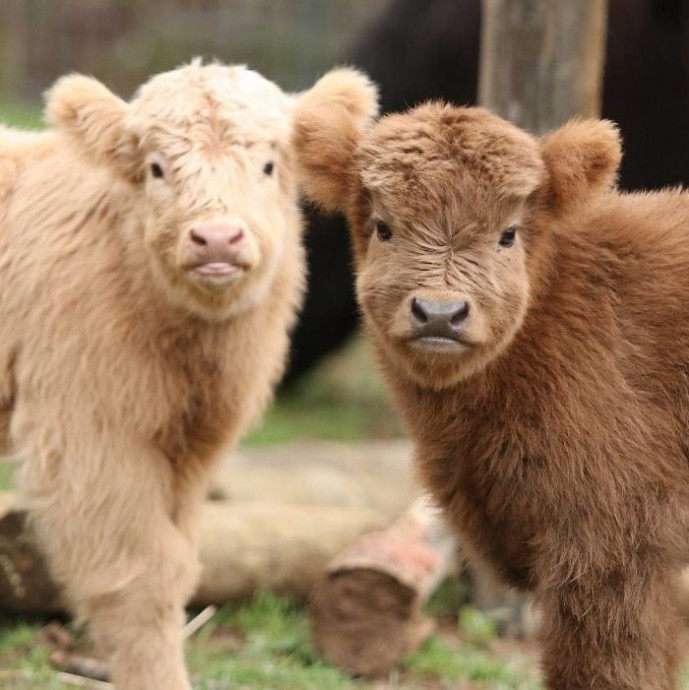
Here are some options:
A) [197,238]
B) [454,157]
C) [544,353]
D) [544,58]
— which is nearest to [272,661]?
[197,238]

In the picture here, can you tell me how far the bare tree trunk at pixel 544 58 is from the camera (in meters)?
6.64

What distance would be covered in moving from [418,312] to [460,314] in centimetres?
13

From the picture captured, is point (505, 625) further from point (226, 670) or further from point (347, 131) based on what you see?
point (347, 131)

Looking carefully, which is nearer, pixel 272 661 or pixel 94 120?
pixel 94 120

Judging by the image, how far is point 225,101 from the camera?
17.3 feet

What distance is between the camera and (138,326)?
17.6ft

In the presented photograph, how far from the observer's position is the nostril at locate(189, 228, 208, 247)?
16.5 feet

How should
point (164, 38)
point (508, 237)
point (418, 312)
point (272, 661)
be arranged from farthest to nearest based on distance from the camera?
point (164, 38) → point (272, 661) → point (508, 237) → point (418, 312)

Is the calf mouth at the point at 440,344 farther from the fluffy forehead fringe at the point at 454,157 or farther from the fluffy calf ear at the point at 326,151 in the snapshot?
the fluffy calf ear at the point at 326,151

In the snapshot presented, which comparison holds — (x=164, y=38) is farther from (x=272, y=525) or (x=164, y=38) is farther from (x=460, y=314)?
(x=460, y=314)

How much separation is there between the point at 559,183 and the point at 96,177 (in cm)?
192

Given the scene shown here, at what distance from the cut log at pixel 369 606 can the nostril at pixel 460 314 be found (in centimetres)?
180

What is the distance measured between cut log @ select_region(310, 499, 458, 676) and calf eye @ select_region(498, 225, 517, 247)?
69.6 inches

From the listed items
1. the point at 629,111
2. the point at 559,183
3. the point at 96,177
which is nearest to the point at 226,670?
the point at 96,177
